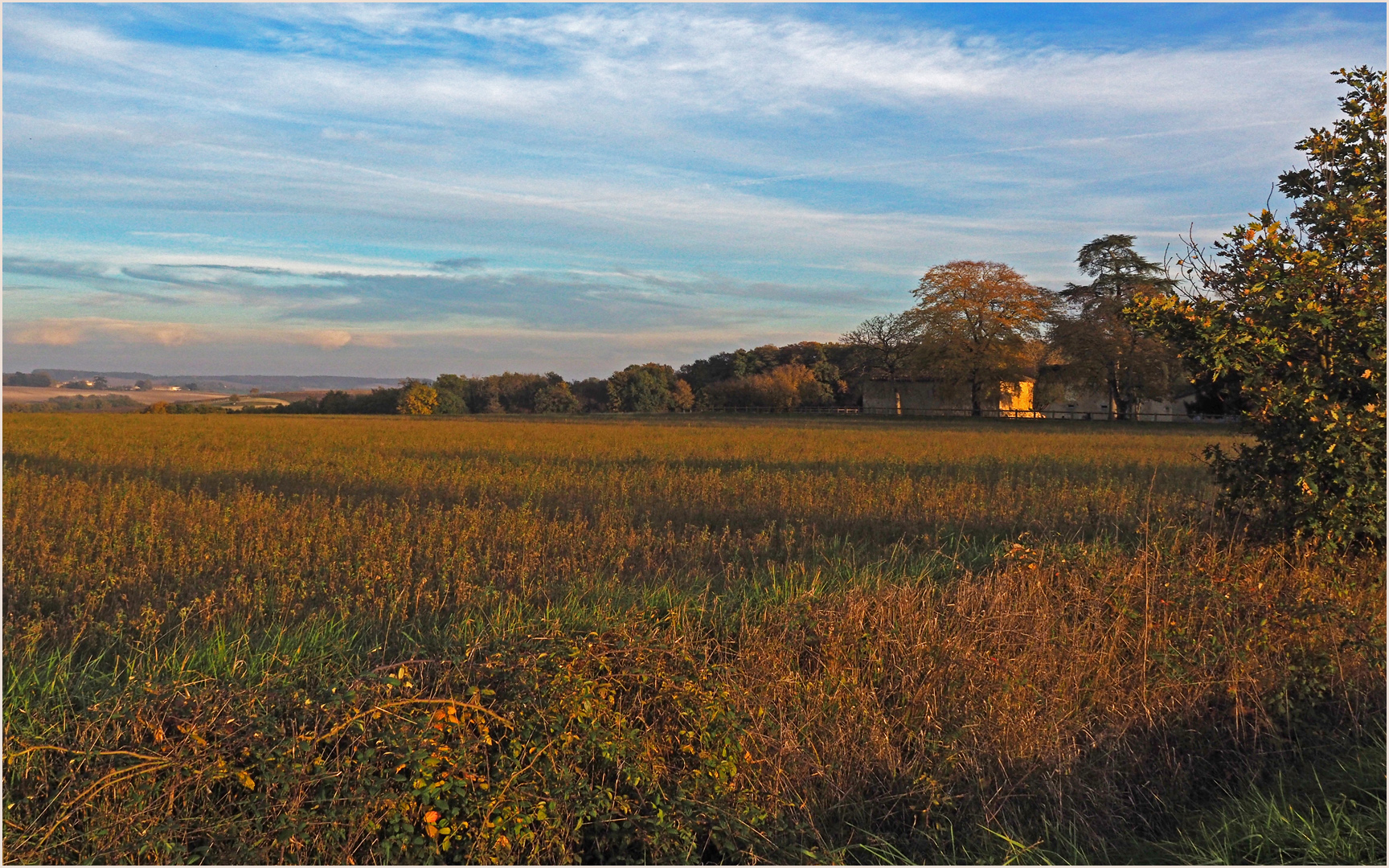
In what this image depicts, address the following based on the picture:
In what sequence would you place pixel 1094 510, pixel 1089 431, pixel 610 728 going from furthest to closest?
pixel 1089 431 < pixel 1094 510 < pixel 610 728

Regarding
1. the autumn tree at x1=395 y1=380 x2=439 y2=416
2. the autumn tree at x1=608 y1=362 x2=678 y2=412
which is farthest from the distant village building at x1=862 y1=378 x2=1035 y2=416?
the autumn tree at x1=395 y1=380 x2=439 y2=416

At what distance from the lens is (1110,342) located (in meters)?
52.9

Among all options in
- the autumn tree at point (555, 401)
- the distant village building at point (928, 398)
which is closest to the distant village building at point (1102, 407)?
the distant village building at point (928, 398)

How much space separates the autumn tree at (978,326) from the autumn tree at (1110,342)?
281 cm

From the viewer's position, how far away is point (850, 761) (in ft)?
17.0

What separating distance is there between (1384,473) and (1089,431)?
36011 millimetres

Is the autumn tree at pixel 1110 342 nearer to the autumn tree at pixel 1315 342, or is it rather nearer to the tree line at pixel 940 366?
the tree line at pixel 940 366

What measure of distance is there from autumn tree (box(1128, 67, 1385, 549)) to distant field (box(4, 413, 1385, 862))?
0.55 m

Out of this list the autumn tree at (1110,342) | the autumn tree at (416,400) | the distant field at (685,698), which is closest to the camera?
the distant field at (685,698)

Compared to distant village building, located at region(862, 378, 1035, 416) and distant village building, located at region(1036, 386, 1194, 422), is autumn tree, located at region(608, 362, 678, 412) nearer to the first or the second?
distant village building, located at region(862, 378, 1035, 416)

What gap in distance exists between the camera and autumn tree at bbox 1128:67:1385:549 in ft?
25.1

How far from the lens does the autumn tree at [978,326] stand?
60.1 meters

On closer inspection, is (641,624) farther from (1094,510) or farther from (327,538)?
(1094,510)

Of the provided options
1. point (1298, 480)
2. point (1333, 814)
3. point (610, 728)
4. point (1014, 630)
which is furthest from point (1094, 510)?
point (610, 728)
